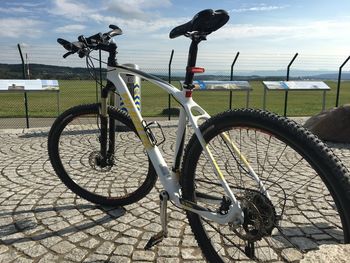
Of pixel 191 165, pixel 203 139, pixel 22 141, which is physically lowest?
pixel 22 141

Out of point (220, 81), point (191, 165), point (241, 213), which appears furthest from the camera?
point (220, 81)

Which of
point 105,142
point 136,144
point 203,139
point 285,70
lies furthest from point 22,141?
point 285,70

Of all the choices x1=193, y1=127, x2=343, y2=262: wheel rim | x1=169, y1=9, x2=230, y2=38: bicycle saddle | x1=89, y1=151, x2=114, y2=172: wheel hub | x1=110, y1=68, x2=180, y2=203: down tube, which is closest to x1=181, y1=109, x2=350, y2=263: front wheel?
x1=193, y1=127, x2=343, y2=262: wheel rim

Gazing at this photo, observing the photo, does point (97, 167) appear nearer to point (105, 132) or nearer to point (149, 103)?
point (105, 132)

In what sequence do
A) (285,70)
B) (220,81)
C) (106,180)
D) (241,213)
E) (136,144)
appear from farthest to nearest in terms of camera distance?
(285,70) < (220,81) < (136,144) < (106,180) < (241,213)

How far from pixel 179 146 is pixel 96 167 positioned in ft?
4.64

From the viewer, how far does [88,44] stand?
300cm

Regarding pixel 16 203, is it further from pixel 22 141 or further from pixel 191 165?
pixel 22 141

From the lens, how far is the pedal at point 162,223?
271cm

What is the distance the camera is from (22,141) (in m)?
7.20

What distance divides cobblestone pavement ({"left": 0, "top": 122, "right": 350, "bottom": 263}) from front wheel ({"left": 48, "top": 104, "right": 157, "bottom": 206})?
15 centimetres

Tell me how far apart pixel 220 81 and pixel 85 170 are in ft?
22.8

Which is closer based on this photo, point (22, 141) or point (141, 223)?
point (141, 223)

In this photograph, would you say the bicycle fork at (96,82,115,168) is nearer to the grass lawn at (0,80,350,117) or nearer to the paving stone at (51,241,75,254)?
the paving stone at (51,241,75,254)
